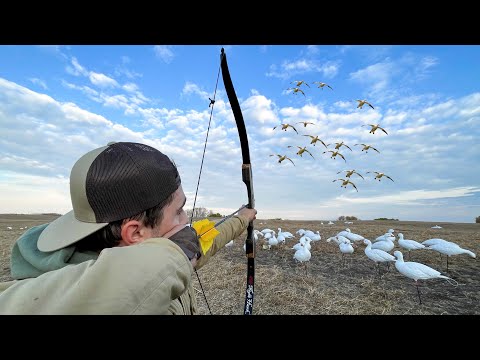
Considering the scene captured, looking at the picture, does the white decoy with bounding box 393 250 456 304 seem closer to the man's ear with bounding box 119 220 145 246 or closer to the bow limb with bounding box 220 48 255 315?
the bow limb with bounding box 220 48 255 315

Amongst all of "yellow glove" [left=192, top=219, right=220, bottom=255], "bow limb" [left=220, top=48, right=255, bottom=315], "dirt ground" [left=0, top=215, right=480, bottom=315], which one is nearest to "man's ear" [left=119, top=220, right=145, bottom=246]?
"yellow glove" [left=192, top=219, right=220, bottom=255]

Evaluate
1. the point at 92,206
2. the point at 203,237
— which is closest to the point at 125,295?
the point at 92,206

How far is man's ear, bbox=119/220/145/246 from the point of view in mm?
1136

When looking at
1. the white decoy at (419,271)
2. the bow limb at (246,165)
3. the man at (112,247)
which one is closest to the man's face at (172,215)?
the man at (112,247)

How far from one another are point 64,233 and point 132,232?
0.79ft

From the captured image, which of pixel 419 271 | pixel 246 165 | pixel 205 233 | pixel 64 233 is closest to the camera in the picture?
pixel 64 233

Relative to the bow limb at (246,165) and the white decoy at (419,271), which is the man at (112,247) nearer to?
the bow limb at (246,165)

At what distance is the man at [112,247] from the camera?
2.25 feet

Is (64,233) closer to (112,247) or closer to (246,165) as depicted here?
(112,247)

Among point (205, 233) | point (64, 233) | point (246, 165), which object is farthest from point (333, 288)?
point (64, 233)

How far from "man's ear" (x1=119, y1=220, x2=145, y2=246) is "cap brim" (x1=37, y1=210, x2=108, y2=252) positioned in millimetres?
78

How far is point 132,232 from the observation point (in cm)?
115
